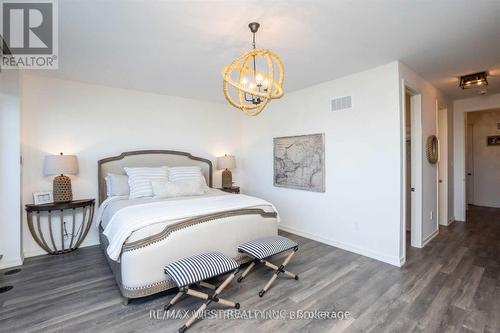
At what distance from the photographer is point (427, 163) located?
148 inches

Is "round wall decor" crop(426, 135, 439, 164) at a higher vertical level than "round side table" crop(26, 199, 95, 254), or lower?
higher

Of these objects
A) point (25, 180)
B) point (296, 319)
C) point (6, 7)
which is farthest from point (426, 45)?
point (25, 180)

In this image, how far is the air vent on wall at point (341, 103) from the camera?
11.5ft

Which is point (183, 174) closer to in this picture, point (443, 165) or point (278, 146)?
point (278, 146)

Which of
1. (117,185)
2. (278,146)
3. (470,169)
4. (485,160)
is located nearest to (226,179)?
(278,146)

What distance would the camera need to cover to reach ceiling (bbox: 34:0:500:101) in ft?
6.33

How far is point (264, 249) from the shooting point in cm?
252

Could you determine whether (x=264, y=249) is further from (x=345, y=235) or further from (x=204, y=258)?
(x=345, y=235)

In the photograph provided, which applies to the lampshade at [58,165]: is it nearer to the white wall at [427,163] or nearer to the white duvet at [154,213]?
the white duvet at [154,213]

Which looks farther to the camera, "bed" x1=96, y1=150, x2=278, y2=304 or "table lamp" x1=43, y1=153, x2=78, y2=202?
"table lamp" x1=43, y1=153, x2=78, y2=202

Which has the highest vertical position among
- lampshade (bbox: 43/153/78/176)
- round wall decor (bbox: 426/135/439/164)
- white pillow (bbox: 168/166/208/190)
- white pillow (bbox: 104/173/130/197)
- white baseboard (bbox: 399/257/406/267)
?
round wall decor (bbox: 426/135/439/164)

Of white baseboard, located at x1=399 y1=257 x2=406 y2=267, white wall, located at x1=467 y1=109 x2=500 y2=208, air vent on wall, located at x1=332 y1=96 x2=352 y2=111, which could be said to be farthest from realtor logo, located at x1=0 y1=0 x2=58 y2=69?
white wall, located at x1=467 y1=109 x2=500 y2=208

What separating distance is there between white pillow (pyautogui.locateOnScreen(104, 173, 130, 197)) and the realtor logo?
1.65 metres

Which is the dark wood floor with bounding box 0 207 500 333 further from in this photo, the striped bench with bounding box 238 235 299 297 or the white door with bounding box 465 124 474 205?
the white door with bounding box 465 124 474 205
